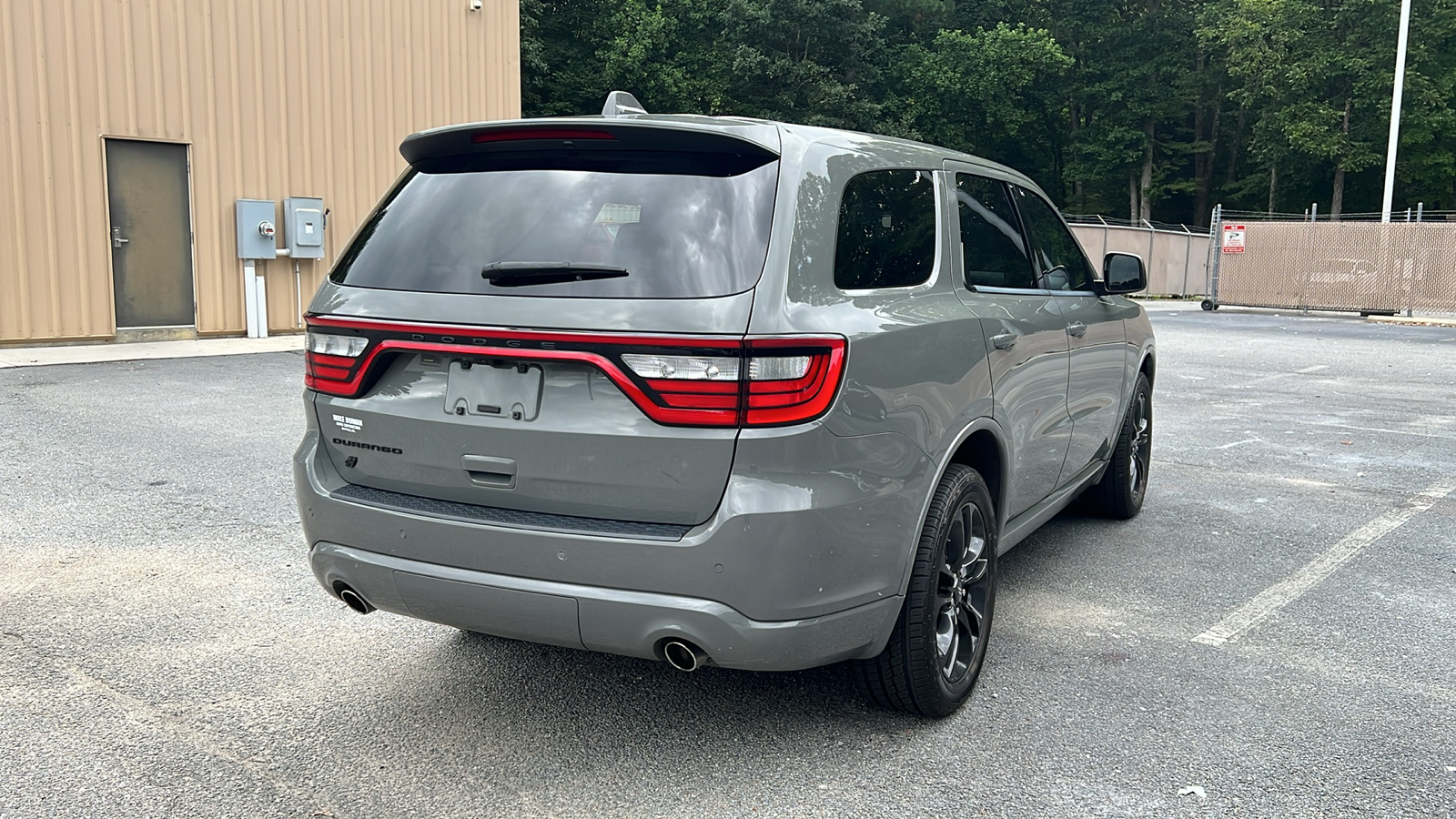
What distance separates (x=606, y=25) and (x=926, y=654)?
45.3 meters

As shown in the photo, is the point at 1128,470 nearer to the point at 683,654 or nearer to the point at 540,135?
the point at 683,654

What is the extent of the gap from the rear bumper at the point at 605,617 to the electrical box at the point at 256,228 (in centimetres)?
1259

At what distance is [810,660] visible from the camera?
290cm

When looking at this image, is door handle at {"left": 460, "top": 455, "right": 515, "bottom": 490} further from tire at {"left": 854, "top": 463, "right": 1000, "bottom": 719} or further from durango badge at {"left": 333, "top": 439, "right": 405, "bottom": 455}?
tire at {"left": 854, "top": 463, "right": 1000, "bottom": 719}

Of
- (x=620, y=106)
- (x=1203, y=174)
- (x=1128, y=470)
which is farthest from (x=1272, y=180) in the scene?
(x=620, y=106)

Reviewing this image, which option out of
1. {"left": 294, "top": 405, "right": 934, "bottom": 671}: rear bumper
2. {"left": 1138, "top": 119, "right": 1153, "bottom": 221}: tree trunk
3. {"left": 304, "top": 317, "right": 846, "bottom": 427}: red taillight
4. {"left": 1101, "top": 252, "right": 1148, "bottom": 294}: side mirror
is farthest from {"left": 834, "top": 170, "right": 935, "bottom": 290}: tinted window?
{"left": 1138, "top": 119, "right": 1153, "bottom": 221}: tree trunk

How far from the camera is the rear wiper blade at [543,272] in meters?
2.85

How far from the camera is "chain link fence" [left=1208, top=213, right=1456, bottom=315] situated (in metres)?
22.6

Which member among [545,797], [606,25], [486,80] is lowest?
[545,797]

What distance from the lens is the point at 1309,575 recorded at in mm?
4945

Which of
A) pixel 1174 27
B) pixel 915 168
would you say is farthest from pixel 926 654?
pixel 1174 27

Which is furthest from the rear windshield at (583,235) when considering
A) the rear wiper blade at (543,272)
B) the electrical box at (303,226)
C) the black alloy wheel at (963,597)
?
the electrical box at (303,226)

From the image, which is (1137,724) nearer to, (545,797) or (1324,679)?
(1324,679)

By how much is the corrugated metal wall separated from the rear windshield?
38.3ft
